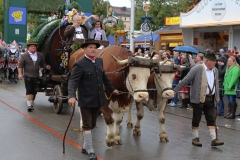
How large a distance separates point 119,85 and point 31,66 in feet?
14.4

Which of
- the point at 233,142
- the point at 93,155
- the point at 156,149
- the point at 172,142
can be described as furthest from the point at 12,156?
the point at 233,142

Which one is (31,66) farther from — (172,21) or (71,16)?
(172,21)

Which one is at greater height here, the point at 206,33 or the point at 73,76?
the point at 206,33

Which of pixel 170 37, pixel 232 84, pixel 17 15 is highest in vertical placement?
pixel 17 15

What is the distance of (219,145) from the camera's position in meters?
7.53

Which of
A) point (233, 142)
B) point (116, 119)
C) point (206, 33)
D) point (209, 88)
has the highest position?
point (206, 33)

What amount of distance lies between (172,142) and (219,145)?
930mm

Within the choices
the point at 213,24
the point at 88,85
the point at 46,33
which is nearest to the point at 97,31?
the point at 46,33

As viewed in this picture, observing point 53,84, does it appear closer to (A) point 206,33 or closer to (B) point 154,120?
(B) point 154,120

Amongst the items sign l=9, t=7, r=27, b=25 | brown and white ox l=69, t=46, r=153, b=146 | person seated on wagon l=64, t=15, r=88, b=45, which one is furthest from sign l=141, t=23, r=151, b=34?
sign l=9, t=7, r=27, b=25

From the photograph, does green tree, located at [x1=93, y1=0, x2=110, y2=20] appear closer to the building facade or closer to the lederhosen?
the building facade

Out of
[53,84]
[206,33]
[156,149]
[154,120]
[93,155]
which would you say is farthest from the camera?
[206,33]

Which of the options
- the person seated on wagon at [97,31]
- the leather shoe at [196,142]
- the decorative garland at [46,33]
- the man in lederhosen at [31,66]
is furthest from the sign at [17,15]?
the leather shoe at [196,142]

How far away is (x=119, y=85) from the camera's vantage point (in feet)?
24.2
